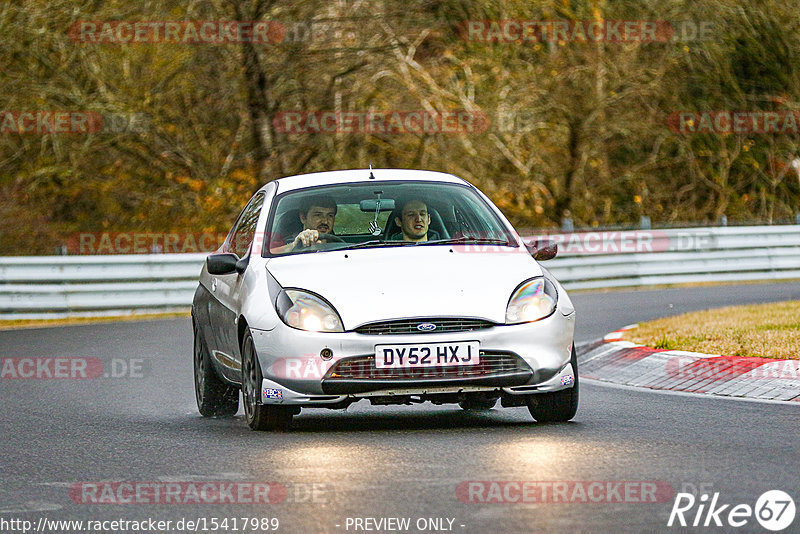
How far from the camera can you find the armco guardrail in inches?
862

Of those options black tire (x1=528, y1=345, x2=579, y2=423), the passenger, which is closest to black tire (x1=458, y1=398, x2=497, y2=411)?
black tire (x1=528, y1=345, x2=579, y2=423)

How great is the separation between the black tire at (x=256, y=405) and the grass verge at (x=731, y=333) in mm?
4653

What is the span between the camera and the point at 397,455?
8.23 metres

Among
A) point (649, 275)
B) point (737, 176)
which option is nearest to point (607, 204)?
point (737, 176)

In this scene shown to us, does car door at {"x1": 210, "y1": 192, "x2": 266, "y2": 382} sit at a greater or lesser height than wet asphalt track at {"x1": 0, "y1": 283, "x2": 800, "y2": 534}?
greater

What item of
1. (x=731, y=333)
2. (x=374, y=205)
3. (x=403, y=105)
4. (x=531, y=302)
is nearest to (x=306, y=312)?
(x=531, y=302)

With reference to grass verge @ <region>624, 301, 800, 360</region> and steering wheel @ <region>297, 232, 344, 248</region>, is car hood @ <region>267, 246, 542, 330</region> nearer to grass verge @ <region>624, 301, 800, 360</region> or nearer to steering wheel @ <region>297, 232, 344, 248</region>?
steering wheel @ <region>297, 232, 344, 248</region>

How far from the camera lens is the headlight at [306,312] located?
8.89 meters

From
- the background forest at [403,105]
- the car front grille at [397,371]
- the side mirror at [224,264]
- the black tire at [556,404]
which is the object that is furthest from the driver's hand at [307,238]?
the background forest at [403,105]

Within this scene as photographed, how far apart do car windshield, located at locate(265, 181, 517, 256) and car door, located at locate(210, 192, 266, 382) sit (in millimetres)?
314

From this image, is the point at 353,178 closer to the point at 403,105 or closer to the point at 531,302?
the point at 531,302

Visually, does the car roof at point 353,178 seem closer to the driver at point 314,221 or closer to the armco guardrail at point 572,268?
the driver at point 314,221

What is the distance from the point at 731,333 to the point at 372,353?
243 inches

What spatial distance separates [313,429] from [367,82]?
61.2 ft
